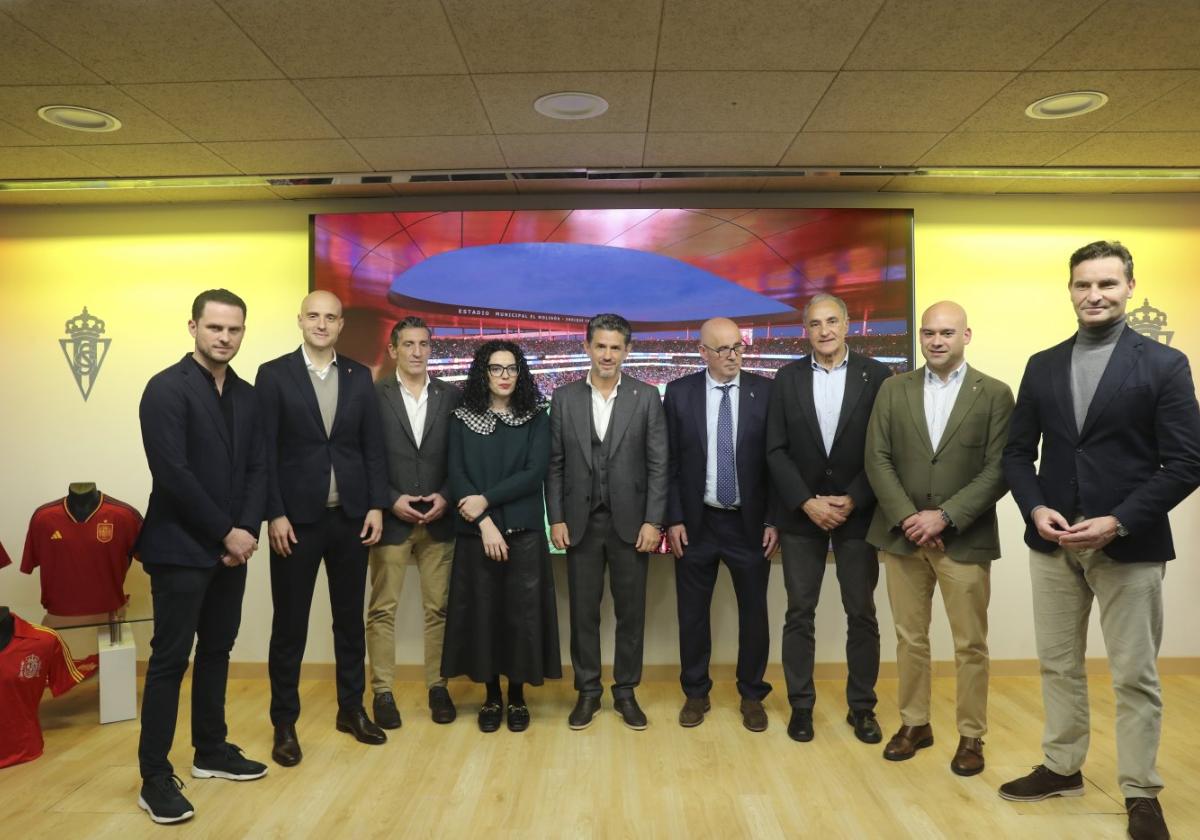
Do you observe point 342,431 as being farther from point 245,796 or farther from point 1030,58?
point 1030,58

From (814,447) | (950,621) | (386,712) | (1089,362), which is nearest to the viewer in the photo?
(1089,362)

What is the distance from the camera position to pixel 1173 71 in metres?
3.17

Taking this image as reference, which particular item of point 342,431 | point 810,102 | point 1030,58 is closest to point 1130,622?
point 1030,58

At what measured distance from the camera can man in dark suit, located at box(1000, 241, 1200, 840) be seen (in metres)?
2.75

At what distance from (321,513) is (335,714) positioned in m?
1.23

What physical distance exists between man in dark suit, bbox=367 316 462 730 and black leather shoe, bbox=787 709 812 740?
156 centimetres

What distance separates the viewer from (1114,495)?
2814 mm

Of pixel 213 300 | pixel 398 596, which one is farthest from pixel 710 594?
pixel 213 300

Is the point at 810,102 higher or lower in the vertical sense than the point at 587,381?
higher

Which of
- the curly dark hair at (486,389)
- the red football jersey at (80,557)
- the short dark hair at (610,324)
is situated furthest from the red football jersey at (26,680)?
the short dark hair at (610,324)

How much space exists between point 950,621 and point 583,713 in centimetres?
165

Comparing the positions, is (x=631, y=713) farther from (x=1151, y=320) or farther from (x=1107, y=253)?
(x=1151, y=320)

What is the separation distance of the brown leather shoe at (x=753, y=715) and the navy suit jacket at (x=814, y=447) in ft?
2.78

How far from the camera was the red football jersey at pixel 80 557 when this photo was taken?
421cm
